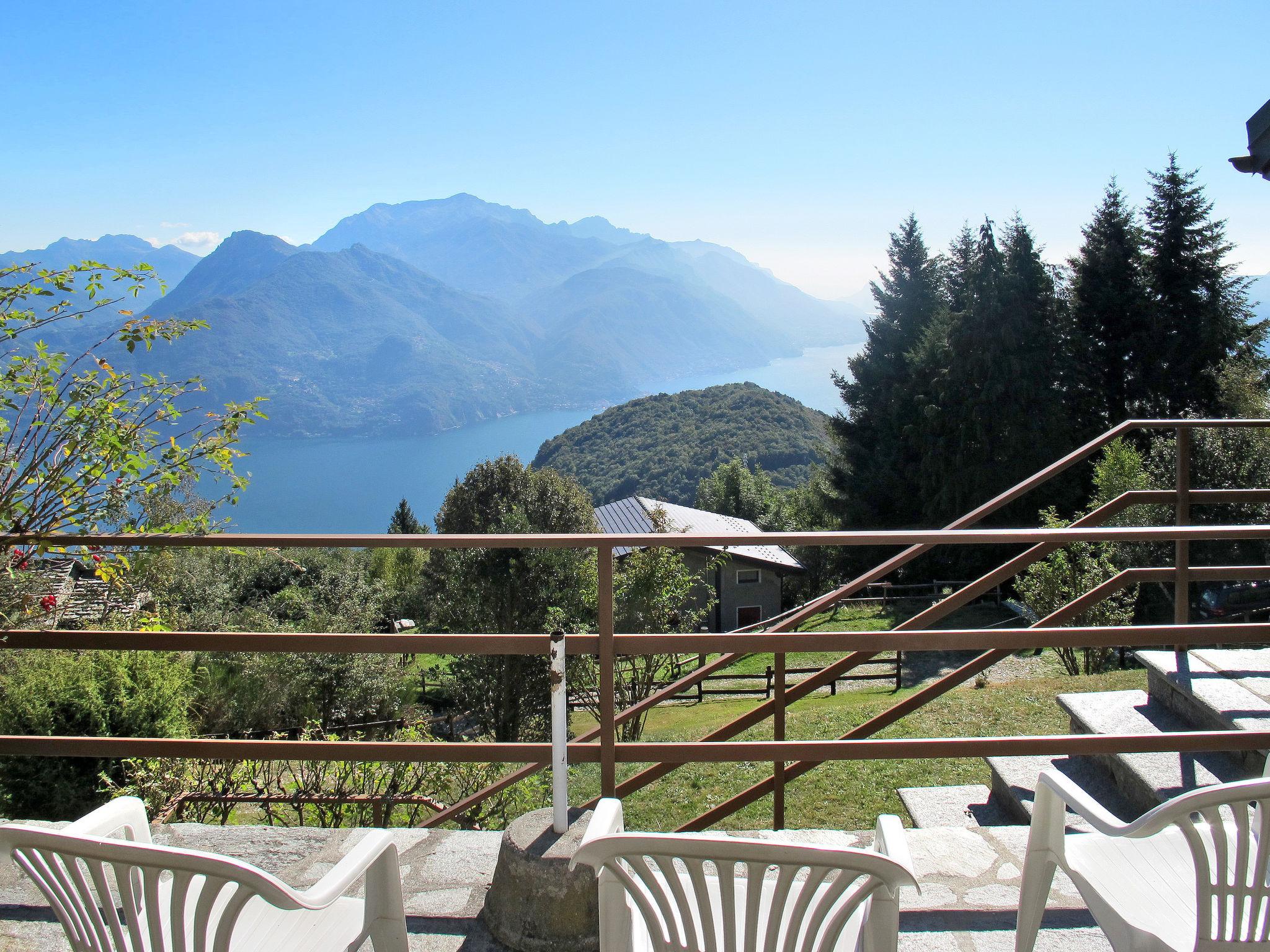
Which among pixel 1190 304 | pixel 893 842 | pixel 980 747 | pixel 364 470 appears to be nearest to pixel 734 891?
pixel 893 842

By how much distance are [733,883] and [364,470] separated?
13666 cm

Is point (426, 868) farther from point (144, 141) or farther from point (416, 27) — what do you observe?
point (144, 141)

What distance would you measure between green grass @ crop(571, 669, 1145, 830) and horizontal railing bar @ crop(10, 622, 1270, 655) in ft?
6.23

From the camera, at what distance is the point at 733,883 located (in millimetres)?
1267

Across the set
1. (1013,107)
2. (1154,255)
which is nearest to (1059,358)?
(1154,255)

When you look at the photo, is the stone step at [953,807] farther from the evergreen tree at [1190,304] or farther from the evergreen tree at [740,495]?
the evergreen tree at [740,495]

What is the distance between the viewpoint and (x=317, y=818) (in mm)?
6027

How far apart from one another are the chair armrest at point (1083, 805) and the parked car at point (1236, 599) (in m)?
16.0

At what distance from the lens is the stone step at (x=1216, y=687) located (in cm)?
290

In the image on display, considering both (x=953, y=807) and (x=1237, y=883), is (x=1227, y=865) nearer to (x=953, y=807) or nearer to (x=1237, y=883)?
(x=1237, y=883)

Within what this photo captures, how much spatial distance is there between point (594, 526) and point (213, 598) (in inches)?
512

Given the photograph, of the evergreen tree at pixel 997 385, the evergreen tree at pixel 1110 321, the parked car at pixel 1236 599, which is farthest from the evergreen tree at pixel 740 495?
the parked car at pixel 1236 599

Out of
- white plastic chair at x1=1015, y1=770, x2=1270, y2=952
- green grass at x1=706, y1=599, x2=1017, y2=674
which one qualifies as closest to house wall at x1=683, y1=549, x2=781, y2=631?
green grass at x1=706, y1=599, x2=1017, y2=674

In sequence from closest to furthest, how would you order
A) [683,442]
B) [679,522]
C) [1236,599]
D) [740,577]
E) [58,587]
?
1. [58,587]
2. [1236,599]
3. [740,577]
4. [679,522]
5. [683,442]
